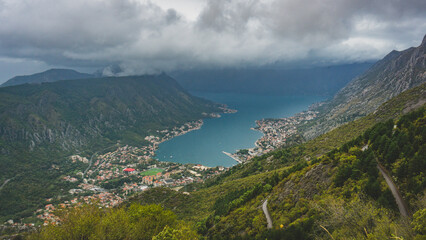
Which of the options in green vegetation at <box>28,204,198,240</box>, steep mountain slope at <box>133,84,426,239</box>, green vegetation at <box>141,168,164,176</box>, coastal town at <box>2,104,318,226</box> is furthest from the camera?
green vegetation at <box>141,168,164,176</box>

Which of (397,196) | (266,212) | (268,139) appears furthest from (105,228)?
(268,139)

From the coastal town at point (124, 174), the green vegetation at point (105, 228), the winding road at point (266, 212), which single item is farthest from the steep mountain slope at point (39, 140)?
the winding road at point (266, 212)

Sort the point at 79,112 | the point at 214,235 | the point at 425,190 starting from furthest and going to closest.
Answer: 1. the point at 79,112
2. the point at 214,235
3. the point at 425,190

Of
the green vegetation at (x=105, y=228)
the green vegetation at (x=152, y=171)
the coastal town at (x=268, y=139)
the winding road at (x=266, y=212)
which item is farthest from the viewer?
the coastal town at (x=268, y=139)

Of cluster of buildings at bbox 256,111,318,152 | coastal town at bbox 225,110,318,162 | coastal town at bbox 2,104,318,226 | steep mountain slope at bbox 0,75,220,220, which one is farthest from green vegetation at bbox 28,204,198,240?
cluster of buildings at bbox 256,111,318,152

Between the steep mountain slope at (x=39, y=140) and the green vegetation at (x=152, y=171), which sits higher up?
the steep mountain slope at (x=39, y=140)

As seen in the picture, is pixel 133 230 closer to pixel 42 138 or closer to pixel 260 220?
pixel 260 220

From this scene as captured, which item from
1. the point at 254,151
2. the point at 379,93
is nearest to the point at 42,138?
the point at 254,151

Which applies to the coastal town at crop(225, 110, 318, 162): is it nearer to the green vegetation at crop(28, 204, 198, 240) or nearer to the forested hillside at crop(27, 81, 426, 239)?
the forested hillside at crop(27, 81, 426, 239)

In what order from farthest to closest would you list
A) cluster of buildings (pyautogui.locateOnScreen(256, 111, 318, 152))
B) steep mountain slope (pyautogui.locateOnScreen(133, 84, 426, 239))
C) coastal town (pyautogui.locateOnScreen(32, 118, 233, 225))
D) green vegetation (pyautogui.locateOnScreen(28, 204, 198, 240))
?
cluster of buildings (pyautogui.locateOnScreen(256, 111, 318, 152)), coastal town (pyautogui.locateOnScreen(32, 118, 233, 225)), green vegetation (pyautogui.locateOnScreen(28, 204, 198, 240)), steep mountain slope (pyautogui.locateOnScreen(133, 84, 426, 239))

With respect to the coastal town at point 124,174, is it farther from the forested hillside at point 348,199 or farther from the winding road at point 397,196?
the winding road at point 397,196

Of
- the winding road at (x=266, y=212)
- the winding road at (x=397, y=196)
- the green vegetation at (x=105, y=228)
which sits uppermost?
the winding road at (x=397, y=196)
